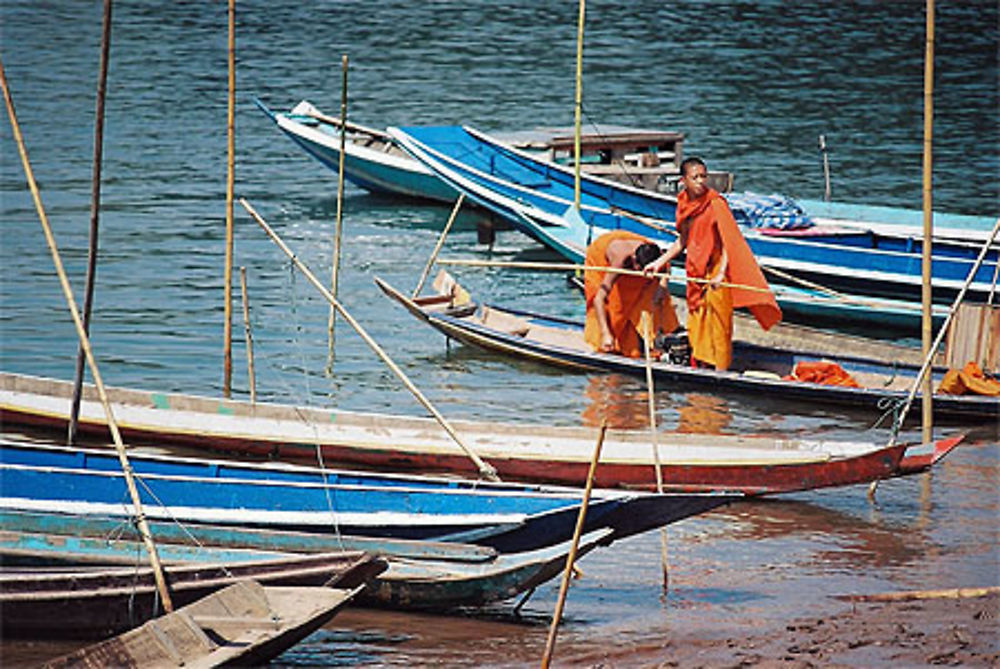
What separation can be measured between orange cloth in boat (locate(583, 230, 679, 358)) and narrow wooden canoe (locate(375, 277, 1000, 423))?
166 mm

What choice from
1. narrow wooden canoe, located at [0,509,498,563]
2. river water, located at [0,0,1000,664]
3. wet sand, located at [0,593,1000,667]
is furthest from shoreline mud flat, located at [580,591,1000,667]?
narrow wooden canoe, located at [0,509,498,563]

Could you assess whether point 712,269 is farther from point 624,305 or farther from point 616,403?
point 616,403

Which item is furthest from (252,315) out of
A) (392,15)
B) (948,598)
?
(392,15)

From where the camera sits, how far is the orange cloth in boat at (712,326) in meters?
9.19

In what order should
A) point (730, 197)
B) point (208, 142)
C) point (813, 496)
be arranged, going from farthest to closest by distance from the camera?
point (208, 142) < point (730, 197) < point (813, 496)

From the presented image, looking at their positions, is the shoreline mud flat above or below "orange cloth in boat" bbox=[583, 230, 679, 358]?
below

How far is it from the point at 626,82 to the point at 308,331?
45.9 feet

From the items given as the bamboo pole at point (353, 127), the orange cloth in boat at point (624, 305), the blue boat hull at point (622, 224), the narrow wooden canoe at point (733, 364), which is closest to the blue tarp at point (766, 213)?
the blue boat hull at point (622, 224)

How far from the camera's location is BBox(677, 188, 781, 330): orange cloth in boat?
9000 mm

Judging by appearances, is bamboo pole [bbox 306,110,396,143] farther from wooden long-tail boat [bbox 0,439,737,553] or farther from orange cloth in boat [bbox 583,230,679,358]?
wooden long-tail boat [bbox 0,439,737,553]

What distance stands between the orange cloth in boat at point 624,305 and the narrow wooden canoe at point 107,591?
14.2 ft

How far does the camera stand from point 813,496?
771 cm

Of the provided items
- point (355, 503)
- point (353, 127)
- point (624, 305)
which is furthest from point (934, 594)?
point (353, 127)

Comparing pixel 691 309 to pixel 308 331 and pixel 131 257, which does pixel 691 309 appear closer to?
pixel 308 331
